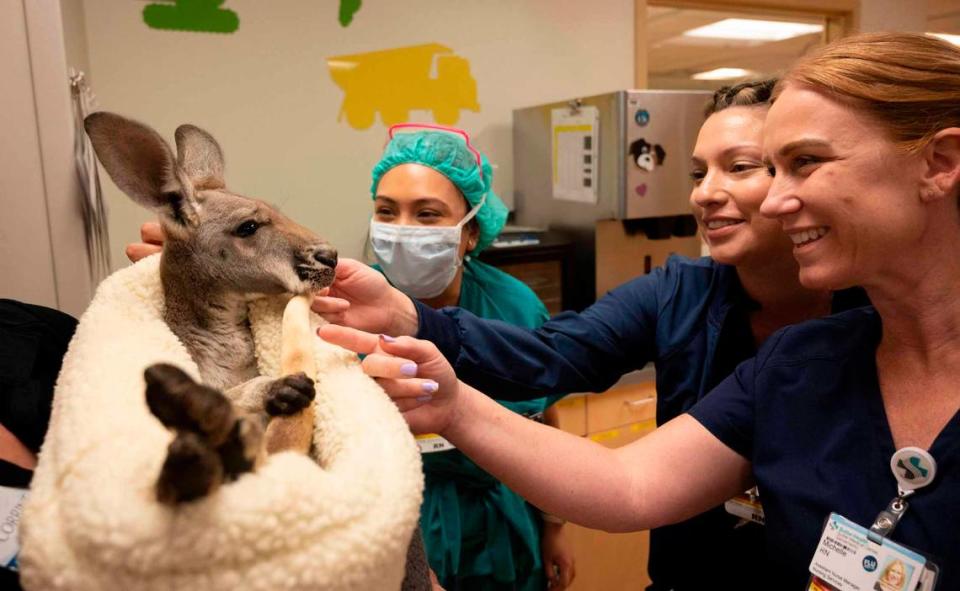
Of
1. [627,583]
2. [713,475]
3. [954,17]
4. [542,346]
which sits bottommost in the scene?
[627,583]

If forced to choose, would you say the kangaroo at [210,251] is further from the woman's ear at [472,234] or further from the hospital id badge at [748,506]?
the woman's ear at [472,234]

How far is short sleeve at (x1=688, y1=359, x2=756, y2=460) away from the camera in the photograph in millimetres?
1094

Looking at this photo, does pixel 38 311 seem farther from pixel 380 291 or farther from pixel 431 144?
pixel 431 144

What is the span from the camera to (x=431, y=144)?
67.7 inches

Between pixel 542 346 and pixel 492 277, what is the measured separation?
1.65 feet

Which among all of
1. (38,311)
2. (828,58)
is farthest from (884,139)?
(38,311)

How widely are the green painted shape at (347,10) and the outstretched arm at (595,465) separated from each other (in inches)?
79.5

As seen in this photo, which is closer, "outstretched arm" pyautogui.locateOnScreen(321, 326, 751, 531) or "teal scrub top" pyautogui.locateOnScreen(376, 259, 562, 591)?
"outstretched arm" pyautogui.locateOnScreen(321, 326, 751, 531)

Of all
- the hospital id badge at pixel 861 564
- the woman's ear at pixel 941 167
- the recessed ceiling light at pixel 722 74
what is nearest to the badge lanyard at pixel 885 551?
the hospital id badge at pixel 861 564

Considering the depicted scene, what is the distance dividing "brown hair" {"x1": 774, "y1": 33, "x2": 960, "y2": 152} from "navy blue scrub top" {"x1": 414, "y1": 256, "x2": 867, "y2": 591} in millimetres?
490

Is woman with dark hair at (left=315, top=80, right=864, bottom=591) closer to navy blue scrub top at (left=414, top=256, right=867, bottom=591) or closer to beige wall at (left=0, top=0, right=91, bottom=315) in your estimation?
navy blue scrub top at (left=414, top=256, right=867, bottom=591)

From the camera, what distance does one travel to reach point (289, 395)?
60 cm

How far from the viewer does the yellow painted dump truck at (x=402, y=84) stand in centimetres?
263

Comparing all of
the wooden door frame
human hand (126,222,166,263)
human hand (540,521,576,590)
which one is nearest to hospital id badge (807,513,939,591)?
human hand (540,521,576,590)
